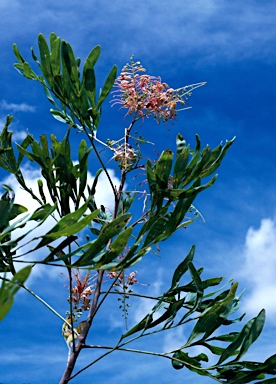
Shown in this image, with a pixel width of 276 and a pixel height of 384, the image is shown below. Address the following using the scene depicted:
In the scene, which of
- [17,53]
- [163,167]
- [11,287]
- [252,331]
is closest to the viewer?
[11,287]

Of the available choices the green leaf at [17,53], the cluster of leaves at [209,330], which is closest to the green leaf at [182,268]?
the cluster of leaves at [209,330]

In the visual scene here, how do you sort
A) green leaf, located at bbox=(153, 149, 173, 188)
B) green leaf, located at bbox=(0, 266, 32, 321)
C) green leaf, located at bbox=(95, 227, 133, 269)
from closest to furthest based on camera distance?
green leaf, located at bbox=(0, 266, 32, 321) < green leaf, located at bbox=(95, 227, 133, 269) < green leaf, located at bbox=(153, 149, 173, 188)

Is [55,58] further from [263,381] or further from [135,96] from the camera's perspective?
[263,381]

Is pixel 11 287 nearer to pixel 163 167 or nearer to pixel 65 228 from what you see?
pixel 65 228

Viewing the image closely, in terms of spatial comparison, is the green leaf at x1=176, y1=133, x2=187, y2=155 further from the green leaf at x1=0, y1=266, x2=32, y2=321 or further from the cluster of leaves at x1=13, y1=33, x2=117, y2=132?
the green leaf at x1=0, y1=266, x2=32, y2=321

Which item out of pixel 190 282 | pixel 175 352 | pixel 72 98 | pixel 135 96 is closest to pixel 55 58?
pixel 72 98

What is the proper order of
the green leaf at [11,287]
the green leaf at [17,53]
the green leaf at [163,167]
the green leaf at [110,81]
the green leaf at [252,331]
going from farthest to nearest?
the green leaf at [17,53]
the green leaf at [110,81]
the green leaf at [252,331]
the green leaf at [163,167]
the green leaf at [11,287]

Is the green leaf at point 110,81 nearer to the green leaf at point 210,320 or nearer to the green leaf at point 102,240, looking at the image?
the green leaf at point 102,240

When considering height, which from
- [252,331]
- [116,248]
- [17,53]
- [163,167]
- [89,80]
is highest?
[17,53]

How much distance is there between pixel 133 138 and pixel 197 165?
1.40 feet

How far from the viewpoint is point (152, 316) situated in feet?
9.50

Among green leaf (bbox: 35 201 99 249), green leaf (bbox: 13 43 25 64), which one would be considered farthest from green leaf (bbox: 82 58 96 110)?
green leaf (bbox: 35 201 99 249)

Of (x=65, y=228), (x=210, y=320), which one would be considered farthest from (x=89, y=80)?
(x=210, y=320)

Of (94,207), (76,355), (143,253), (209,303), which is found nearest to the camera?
(143,253)
